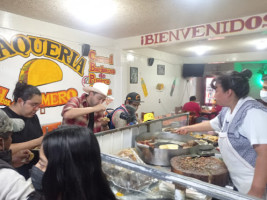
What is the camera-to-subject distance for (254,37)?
497cm

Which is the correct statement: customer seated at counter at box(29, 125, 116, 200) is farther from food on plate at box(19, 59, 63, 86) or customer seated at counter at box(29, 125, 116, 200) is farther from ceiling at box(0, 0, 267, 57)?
food on plate at box(19, 59, 63, 86)

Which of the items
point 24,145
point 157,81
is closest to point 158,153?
point 24,145

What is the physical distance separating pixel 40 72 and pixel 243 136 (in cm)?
354

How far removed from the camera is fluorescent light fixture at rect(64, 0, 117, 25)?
9.41 feet

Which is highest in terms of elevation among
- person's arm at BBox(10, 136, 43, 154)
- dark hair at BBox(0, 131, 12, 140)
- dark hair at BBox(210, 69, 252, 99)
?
dark hair at BBox(210, 69, 252, 99)

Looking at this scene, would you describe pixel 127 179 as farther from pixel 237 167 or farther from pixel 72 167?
pixel 237 167

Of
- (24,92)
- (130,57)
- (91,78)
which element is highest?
(130,57)

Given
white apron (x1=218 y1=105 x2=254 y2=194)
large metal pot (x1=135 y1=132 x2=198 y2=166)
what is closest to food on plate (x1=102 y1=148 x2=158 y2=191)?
large metal pot (x1=135 y1=132 x2=198 y2=166)

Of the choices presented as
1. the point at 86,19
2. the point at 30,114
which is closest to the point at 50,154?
the point at 30,114

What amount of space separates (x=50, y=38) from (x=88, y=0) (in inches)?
56.1

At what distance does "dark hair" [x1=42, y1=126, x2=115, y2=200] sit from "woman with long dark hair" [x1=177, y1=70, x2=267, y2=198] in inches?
40.6

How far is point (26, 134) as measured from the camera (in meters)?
1.86

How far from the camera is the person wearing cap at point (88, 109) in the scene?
220cm

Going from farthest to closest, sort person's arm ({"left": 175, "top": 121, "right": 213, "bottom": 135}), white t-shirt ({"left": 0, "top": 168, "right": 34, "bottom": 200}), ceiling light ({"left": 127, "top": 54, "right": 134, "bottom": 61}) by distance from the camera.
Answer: ceiling light ({"left": 127, "top": 54, "right": 134, "bottom": 61}), person's arm ({"left": 175, "top": 121, "right": 213, "bottom": 135}), white t-shirt ({"left": 0, "top": 168, "right": 34, "bottom": 200})
